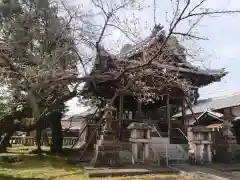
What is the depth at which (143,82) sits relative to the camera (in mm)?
13055

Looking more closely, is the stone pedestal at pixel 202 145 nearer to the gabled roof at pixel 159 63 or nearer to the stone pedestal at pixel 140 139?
the stone pedestal at pixel 140 139

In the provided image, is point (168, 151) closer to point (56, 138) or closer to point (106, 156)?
point (106, 156)

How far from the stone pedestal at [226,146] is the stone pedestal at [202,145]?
3.15 ft

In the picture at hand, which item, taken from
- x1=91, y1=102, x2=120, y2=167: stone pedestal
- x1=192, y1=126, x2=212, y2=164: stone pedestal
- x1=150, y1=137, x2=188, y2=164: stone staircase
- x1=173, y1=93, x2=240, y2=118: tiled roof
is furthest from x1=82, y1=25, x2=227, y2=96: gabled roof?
x1=173, y1=93, x2=240, y2=118: tiled roof

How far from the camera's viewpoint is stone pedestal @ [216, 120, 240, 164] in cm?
1559

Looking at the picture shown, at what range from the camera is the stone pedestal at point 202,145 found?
50.0ft

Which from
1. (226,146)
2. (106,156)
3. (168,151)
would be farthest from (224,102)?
(106,156)

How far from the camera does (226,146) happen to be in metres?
15.8

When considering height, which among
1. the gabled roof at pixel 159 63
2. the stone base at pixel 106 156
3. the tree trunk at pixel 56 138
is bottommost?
the stone base at pixel 106 156

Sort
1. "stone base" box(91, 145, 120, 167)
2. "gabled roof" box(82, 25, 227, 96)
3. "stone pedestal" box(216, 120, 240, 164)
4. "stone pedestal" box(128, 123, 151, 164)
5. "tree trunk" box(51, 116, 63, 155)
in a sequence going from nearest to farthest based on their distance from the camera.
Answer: "gabled roof" box(82, 25, 227, 96) → "stone base" box(91, 145, 120, 167) → "stone pedestal" box(128, 123, 151, 164) → "stone pedestal" box(216, 120, 240, 164) → "tree trunk" box(51, 116, 63, 155)

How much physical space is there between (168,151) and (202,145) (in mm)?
1827

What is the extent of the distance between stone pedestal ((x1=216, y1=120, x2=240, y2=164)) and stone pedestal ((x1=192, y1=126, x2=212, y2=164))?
96cm

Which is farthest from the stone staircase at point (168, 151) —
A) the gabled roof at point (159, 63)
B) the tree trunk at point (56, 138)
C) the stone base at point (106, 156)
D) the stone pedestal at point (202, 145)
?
the tree trunk at point (56, 138)

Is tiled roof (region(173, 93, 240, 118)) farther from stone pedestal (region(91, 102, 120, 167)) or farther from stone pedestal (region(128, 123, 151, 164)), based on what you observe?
stone pedestal (region(91, 102, 120, 167))
